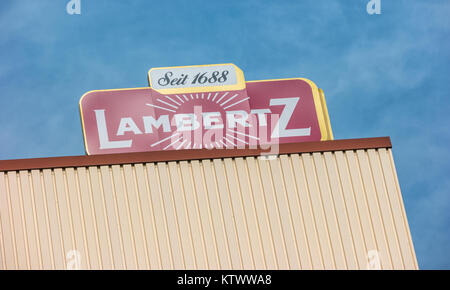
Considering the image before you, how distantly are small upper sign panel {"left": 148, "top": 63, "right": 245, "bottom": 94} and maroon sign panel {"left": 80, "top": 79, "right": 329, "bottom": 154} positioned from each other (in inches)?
8.0

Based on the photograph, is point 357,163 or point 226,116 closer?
point 357,163

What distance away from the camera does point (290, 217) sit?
1806 cm

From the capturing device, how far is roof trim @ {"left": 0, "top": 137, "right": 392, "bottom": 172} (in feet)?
58.4

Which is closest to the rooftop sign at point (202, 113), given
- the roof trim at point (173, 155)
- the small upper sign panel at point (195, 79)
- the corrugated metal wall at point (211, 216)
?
the small upper sign panel at point (195, 79)

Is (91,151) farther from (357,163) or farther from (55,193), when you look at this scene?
(357,163)

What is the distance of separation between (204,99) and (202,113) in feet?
1.74

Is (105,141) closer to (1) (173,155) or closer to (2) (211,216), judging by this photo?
(1) (173,155)

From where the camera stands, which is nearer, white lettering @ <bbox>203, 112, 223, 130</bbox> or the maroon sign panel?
the maroon sign panel

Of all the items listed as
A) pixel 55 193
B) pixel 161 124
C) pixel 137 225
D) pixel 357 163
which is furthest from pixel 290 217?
pixel 161 124

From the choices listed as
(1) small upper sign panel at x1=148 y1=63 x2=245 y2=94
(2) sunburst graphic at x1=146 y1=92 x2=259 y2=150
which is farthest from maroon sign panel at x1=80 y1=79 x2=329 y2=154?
(1) small upper sign panel at x1=148 y1=63 x2=245 y2=94

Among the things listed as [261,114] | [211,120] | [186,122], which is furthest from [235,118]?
[186,122]

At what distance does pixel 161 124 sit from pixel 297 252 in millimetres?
7557

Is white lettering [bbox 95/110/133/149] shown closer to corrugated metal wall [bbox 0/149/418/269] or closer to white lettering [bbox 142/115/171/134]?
white lettering [bbox 142/115/171/134]

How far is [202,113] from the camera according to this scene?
24156 mm
